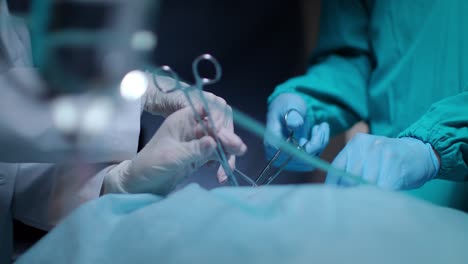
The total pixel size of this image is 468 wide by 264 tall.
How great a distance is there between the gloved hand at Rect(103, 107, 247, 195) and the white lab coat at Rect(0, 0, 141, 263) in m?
0.07

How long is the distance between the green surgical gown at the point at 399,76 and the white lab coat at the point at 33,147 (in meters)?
0.52

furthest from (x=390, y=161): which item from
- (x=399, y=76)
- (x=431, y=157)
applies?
(x=399, y=76)

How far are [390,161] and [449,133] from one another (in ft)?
0.45

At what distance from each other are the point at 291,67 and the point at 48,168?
75 cm

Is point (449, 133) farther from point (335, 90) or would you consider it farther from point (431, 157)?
point (335, 90)

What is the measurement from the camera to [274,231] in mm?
518

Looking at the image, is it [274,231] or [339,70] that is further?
[339,70]

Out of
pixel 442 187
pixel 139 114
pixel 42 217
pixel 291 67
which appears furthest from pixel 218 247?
pixel 291 67

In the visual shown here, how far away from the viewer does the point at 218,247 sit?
0.52 metres

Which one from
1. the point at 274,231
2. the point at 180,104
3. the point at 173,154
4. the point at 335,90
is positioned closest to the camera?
the point at 274,231

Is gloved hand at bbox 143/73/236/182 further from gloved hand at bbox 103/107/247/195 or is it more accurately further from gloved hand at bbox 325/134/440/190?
gloved hand at bbox 325/134/440/190

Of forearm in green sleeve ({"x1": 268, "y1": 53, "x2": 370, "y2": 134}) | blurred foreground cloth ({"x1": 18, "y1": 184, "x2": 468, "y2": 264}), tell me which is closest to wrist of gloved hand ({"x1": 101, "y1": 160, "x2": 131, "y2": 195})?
blurred foreground cloth ({"x1": 18, "y1": 184, "x2": 468, "y2": 264})

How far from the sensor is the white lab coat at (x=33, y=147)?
0.74m

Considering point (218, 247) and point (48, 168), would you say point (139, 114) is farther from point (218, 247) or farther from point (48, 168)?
point (218, 247)
